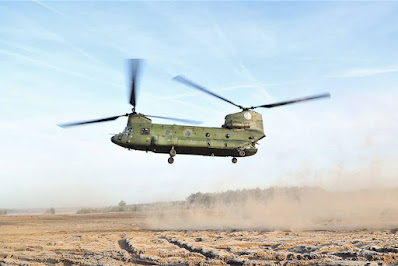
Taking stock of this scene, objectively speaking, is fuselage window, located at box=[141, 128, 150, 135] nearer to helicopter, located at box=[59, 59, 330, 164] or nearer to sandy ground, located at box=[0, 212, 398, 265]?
helicopter, located at box=[59, 59, 330, 164]

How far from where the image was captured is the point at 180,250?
16.7 metres

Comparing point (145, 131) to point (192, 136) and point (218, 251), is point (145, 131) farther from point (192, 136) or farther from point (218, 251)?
point (218, 251)

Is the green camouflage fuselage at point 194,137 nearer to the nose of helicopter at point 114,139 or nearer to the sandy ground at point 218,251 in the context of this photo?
the nose of helicopter at point 114,139

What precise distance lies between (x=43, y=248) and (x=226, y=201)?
55.5m

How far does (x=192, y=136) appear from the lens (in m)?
25.3

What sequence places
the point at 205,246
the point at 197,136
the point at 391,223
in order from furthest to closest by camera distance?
the point at 197,136 → the point at 391,223 → the point at 205,246

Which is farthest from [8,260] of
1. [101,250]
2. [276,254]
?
[276,254]

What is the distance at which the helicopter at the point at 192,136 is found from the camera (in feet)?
81.7

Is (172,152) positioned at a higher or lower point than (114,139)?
lower

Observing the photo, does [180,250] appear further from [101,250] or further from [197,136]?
[197,136]

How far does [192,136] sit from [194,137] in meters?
0.16

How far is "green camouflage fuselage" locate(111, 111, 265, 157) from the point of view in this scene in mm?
24906

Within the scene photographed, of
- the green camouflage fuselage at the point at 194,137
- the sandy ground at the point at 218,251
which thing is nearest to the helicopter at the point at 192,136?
the green camouflage fuselage at the point at 194,137

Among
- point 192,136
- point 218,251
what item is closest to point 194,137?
point 192,136
